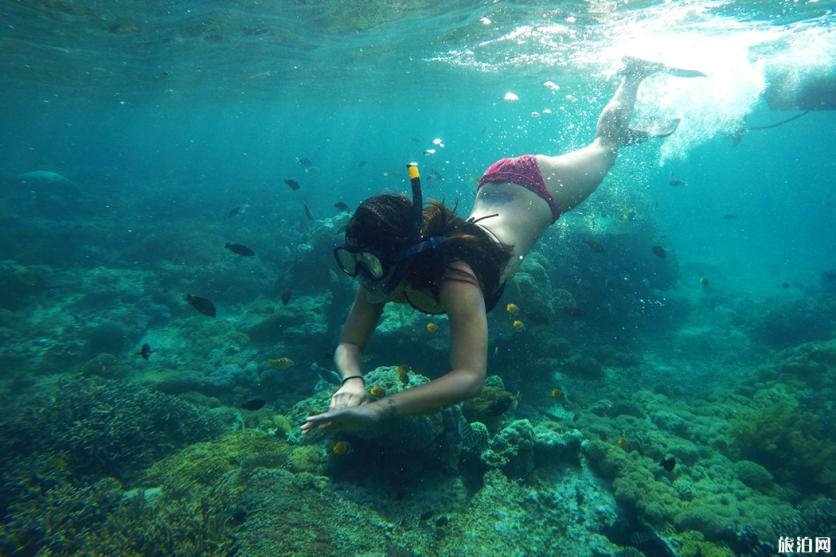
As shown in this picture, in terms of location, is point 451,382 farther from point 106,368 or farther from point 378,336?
point 106,368

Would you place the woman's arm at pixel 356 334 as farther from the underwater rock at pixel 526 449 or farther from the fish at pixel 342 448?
the underwater rock at pixel 526 449

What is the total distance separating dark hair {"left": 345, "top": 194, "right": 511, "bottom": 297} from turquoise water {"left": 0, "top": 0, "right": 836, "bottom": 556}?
10.6 feet

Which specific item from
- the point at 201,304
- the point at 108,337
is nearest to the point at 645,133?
the point at 201,304

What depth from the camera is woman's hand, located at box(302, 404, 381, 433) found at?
2.03m

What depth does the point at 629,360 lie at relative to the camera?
1302cm

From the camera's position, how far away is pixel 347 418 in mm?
2045

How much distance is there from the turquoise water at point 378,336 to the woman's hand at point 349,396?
236cm

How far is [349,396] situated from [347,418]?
1.39ft

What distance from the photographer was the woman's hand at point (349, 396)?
7.86 ft

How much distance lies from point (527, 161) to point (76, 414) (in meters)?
8.89

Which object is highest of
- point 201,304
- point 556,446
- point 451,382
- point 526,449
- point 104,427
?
point 451,382

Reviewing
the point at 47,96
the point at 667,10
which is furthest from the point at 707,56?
the point at 47,96

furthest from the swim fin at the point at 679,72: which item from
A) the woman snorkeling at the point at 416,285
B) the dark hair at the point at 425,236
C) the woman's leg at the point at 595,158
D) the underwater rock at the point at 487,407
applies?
the dark hair at the point at 425,236

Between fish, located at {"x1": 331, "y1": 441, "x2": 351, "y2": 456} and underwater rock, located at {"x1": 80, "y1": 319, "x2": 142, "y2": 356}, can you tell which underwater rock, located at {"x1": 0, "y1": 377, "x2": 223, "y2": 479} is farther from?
underwater rock, located at {"x1": 80, "y1": 319, "x2": 142, "y2": 356}
